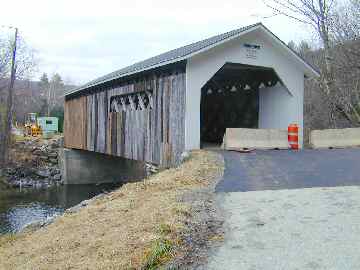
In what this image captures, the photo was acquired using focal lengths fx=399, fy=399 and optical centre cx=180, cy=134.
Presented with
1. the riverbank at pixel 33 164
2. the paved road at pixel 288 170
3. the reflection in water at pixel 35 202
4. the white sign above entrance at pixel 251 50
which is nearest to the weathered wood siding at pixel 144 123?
the paved road at pixel 288 170

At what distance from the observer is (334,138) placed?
14422 millimetres

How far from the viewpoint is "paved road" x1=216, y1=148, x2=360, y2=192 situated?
799 centimetres

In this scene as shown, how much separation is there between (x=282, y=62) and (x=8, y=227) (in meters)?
11.6

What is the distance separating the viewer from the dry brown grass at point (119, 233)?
439 centimetres

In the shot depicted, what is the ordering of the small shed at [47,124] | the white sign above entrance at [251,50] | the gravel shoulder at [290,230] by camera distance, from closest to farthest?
the gravel shoulder at [290,230] → the white sign above entrance at [251,50] → the small shed at [47,124]

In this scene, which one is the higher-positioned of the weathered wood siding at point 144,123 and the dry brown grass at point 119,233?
the weathered wood siding at point 144,123

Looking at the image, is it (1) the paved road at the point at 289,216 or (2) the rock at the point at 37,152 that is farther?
(2) the rock at the point at 37,152

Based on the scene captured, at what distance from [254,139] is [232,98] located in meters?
5.10

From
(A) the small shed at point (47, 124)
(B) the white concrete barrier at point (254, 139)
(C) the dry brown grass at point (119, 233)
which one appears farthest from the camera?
(A) the small shed at point (47, 124)

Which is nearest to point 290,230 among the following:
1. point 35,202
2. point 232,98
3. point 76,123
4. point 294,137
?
point 294,137

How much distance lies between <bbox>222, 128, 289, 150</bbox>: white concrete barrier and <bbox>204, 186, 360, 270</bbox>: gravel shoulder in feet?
17.5

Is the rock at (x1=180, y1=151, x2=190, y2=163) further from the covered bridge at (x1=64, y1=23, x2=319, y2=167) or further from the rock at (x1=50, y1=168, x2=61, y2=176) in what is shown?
the rock at (x1=50, y1=168, x2=61, y2=176)

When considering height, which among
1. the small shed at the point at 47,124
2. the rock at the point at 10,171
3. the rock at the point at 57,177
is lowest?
the rock at the point at 57,177

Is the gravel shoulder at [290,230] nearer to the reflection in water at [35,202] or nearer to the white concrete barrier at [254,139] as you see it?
the white concrete barrier at [254,139]
